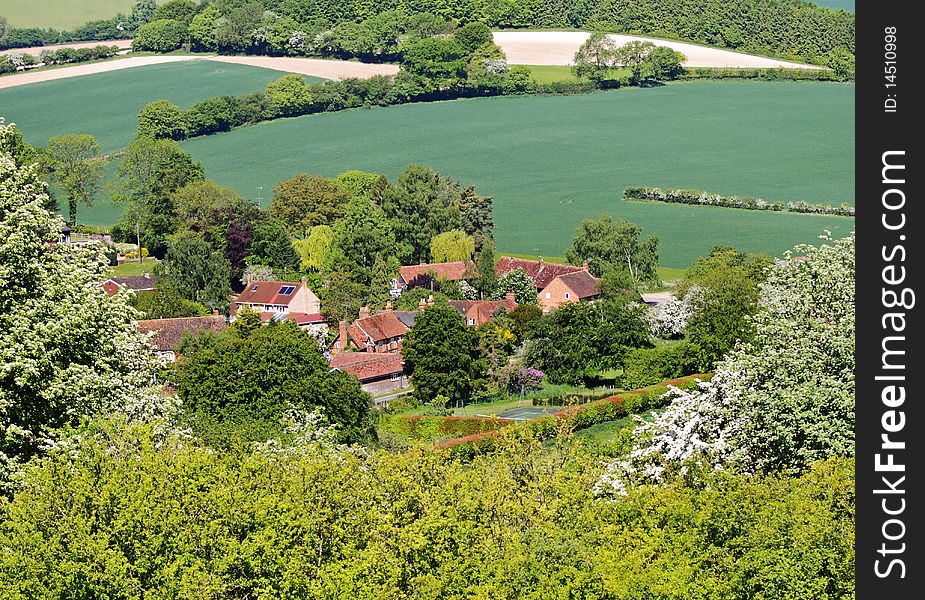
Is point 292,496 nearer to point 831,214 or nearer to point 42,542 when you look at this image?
point 42,542

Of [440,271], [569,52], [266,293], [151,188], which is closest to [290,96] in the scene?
[569,52]

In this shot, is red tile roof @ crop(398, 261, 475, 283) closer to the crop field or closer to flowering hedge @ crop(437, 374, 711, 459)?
flowering hedge @ crop(437, 374, 711, 459)

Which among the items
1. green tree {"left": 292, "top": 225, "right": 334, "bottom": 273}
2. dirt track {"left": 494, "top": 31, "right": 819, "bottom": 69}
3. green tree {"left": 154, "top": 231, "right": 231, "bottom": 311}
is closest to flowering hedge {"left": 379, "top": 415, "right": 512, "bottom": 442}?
green tree {"left": 154, "top": 231, "right": 231, "bottom": 311}

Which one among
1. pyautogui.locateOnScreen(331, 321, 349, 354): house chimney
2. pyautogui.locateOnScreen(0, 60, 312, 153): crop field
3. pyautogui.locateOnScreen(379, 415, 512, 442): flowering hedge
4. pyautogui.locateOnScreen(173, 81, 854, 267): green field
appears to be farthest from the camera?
pyautogui.locateOnScreen(0, 60, 312, 153): crop field

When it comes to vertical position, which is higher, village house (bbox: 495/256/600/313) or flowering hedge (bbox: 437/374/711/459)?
flowering hedge (bbox: 437/374/711/459)

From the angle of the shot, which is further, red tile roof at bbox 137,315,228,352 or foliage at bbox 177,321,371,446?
Result: red tile roof at bbox 137,315,228,352

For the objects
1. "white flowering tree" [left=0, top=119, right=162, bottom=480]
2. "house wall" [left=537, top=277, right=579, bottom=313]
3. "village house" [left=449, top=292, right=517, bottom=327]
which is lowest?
"house wall" [left=537, top=277, right=579, bottom=313]

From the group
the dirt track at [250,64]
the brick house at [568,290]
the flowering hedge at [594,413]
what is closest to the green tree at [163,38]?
the dirt track at [250,64]
